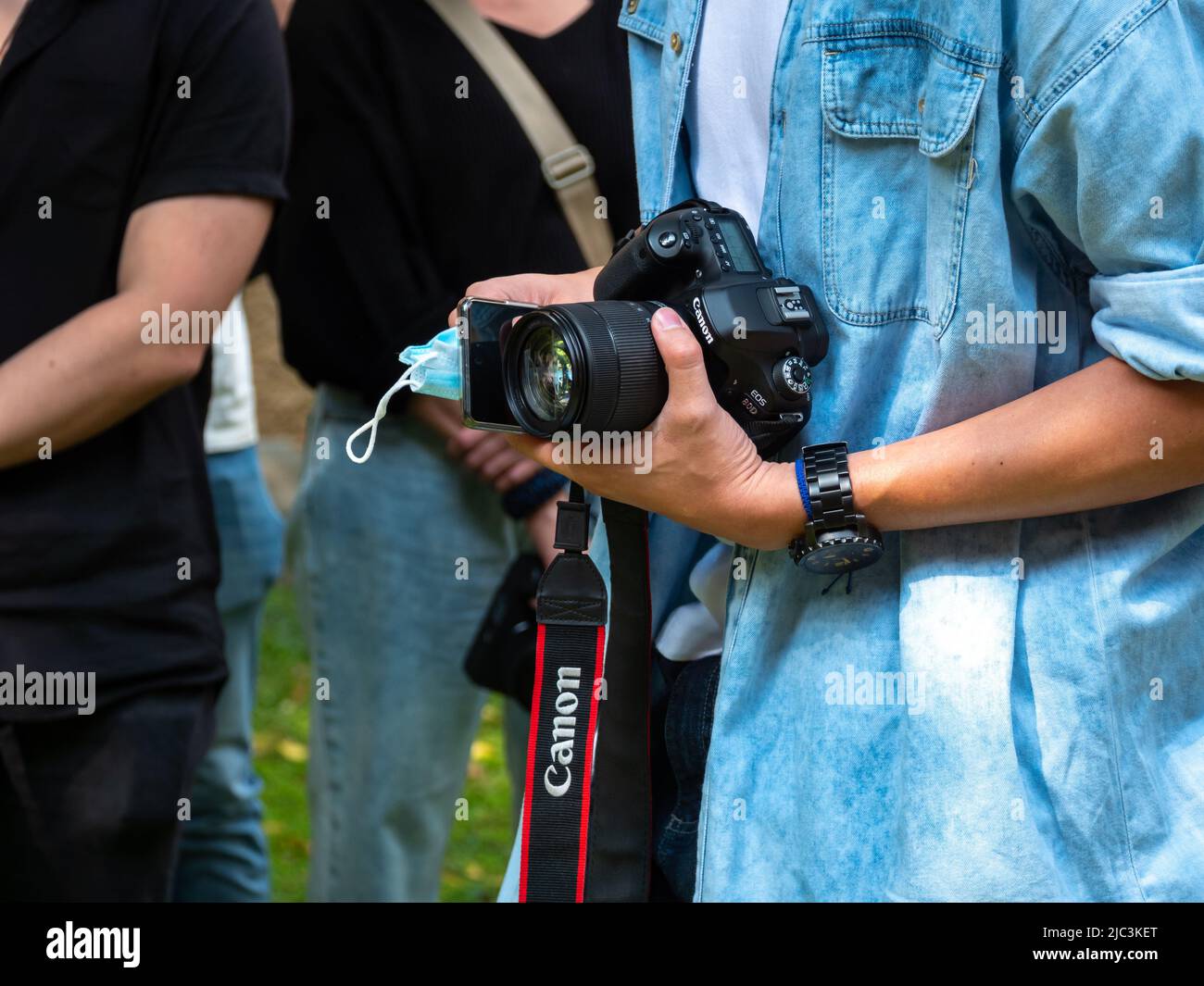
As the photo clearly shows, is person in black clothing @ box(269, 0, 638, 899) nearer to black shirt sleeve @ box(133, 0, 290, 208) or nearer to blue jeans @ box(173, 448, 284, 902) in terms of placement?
blue jeans @ box(173, 448, 284, 902)

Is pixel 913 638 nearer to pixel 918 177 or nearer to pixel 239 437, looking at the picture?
pixel 918 177

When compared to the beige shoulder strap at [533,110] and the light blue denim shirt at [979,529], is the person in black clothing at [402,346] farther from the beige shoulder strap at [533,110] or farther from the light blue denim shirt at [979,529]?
the light blue denim shirt at [979,529]

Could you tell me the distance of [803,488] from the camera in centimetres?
126

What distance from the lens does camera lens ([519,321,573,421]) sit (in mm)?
1256

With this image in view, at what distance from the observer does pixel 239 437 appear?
104 inches

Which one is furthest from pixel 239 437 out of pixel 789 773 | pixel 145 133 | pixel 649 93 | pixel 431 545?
pixel 789 773

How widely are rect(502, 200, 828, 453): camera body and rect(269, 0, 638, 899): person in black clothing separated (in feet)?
3.19

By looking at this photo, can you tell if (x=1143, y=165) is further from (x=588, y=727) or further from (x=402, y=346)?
(x=402, y=346)

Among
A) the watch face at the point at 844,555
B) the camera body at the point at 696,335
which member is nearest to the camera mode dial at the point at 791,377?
the camera body at the point at 696,335

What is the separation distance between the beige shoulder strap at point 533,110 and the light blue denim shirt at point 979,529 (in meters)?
0.96

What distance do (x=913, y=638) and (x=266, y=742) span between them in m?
3.16

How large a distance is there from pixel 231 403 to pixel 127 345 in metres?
0.89

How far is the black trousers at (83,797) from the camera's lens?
1782 millimetres

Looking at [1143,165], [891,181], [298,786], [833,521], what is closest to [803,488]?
[833,521]
